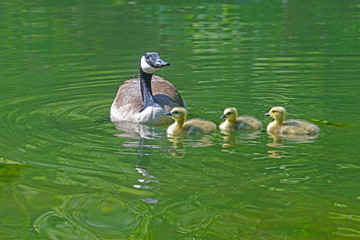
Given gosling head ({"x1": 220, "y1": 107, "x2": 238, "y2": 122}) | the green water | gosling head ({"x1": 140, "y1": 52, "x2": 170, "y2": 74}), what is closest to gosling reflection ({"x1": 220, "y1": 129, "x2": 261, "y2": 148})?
the green water

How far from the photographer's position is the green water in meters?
6.22

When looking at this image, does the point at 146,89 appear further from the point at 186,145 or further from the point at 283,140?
the point at 283,140

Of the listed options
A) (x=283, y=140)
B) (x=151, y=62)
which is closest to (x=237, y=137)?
(x=283, y=140)

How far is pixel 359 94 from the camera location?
11.3 metres

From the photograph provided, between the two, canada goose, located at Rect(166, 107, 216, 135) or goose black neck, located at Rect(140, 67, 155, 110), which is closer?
canada goose, located at Rect(166, 107, 216, 135)

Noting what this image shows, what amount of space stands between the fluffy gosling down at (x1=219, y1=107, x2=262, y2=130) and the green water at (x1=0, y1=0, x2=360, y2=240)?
21 cm

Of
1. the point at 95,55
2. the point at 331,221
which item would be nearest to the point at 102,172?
the point at 331,221

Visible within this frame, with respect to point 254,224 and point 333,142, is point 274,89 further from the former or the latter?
point 254,224

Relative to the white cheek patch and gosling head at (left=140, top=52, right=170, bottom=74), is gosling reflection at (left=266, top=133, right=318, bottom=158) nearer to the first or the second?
gosling head at (left=140, top=52, right=170, bottom=74)

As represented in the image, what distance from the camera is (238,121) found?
940 cm

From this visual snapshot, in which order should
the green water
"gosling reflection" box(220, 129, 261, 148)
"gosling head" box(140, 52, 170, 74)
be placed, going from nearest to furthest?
1. the green water
2. "gosling reflection" box(220, 129, 261, 148)
3. "gosling head" box(140, 52, 170, 74)

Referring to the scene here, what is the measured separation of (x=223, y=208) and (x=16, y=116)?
5.21 meters

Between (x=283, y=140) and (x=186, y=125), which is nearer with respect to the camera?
(x=283, y=140)

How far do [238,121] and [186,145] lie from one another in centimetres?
106
